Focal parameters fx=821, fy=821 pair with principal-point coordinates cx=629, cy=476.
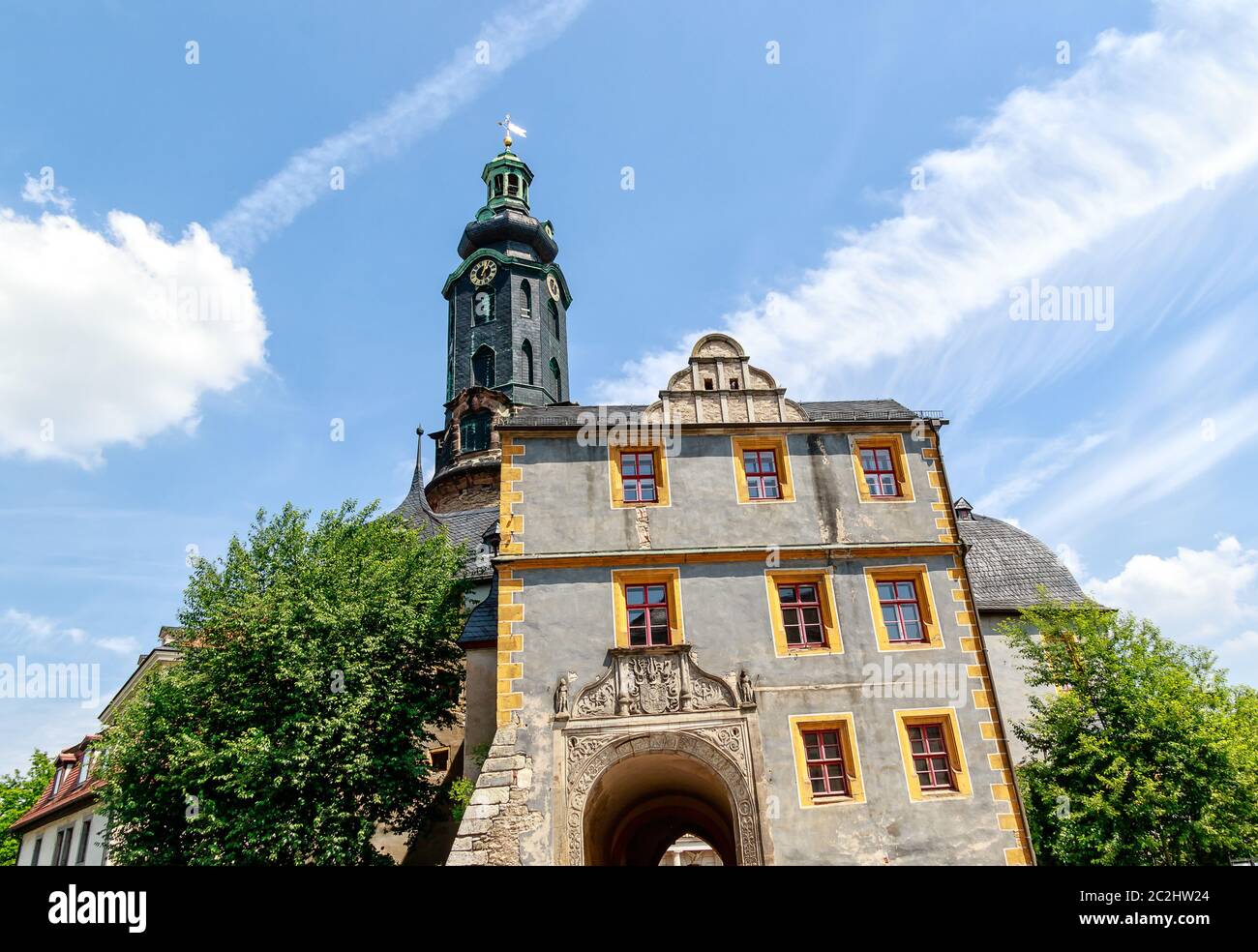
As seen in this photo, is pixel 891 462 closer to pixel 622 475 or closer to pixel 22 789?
pixel 622 475

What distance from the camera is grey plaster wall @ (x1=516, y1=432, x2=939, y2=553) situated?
1908 centimetres

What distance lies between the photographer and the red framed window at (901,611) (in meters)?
18.6

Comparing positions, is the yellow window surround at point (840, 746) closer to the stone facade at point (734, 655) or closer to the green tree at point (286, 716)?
the stone facade at point (734, 655)

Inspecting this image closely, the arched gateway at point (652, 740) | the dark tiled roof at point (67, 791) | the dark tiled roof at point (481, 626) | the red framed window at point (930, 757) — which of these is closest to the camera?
the arched gateway at point (652, 740)

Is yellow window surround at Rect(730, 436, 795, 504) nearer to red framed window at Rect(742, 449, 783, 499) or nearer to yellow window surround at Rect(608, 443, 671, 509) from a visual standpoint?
red framed window at Rect(742, 449, 783, 499)

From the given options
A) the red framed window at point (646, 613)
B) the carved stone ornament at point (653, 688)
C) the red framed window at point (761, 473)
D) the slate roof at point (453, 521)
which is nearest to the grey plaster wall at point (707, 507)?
the red framed window at point (761, 473)

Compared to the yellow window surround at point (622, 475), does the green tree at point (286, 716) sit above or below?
below

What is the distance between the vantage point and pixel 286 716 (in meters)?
18.7

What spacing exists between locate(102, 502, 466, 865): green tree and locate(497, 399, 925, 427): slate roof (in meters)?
5.68

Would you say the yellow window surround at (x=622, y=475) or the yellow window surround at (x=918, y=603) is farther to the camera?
the yellow window surround at (x=622, y=475)

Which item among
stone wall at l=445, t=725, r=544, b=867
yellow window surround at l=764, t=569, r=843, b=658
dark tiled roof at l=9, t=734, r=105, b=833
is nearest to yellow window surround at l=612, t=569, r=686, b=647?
yellow window surround at l=764, t=569, r=843, b=658

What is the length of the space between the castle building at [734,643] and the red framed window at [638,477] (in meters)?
0.06

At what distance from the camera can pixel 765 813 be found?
53.6 feet
